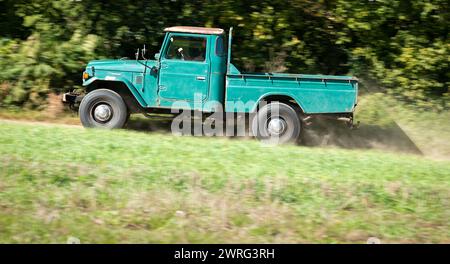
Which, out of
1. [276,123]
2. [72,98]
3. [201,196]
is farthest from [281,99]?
[201,196]

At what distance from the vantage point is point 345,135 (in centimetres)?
1152

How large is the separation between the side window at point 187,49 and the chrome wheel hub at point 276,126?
1.60 metres

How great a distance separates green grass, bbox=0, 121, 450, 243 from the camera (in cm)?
612

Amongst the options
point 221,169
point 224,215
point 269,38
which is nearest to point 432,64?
point 269,38

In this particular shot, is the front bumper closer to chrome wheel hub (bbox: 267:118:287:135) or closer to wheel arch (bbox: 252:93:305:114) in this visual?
wheel arch (bbox: 252:93:305:114)

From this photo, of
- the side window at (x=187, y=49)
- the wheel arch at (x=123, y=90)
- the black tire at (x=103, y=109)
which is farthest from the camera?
the wheel arch at (x=123, y=90)

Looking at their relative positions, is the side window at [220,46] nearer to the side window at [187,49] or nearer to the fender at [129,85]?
the side window at [187,49]

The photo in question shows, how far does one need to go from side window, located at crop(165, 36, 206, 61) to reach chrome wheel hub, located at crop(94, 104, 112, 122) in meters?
1.36

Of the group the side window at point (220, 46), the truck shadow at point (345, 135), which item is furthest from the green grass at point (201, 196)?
the truck shadow at point (345, 135)

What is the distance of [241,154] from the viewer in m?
8.60

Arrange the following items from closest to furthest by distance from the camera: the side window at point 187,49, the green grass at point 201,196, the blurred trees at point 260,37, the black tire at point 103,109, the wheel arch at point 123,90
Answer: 1. the green grass at point 201,196
2. the side window at point 187,49
3. the black tire at point 103,109
4. the wheel arch at point 123,90
5. the blurred trees at point 260,37

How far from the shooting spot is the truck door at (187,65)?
9.95m
